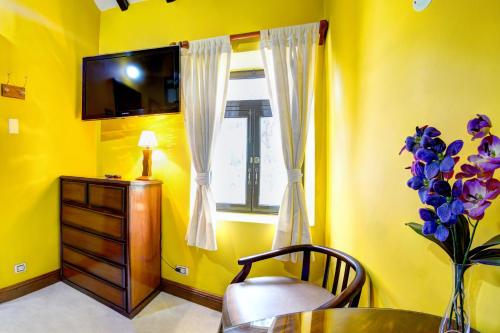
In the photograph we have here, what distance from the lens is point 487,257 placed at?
0.51 m

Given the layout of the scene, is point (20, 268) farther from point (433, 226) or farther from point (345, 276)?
point (433, 226)

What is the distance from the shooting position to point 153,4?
7.65 feet

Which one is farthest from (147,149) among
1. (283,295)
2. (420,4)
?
(420,4)

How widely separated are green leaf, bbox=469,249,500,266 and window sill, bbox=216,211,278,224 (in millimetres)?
1478

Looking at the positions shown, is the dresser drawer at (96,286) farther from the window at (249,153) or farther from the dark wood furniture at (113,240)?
the window at (249,153)

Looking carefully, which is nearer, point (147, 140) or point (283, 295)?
point (283, 295)

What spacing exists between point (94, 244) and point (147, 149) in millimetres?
985

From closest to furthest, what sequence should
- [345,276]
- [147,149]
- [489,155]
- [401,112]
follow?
[489,155], [401,112], [345,276], [147,149]

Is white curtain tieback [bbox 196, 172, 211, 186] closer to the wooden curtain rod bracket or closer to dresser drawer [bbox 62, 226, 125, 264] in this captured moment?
dresser drawer [bbox 62, 226, 125, 264]

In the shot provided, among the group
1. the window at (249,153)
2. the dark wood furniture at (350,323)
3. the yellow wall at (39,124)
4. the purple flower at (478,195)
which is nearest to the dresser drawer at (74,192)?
the yellow wall at (39,124)

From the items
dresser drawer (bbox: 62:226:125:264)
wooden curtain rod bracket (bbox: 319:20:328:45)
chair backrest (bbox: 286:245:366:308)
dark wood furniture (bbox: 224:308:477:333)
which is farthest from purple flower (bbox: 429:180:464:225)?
dresser drawer (bbox: 62:226:125:264)

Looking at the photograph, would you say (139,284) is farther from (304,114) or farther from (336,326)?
(304,114)

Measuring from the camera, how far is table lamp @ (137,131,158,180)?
83.7 inches

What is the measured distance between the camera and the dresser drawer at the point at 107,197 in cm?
184
